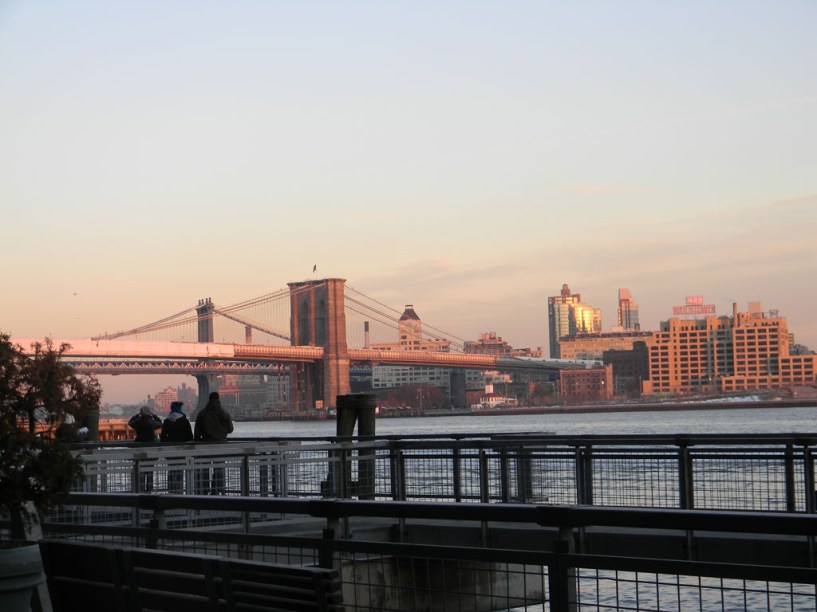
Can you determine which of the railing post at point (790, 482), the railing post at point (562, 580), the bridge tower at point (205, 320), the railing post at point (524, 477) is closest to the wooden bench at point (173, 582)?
the railing post at point (562, 580)

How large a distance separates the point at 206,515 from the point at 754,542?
15.2 feet

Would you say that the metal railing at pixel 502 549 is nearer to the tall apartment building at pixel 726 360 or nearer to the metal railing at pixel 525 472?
the metal railing at pixel 525 472

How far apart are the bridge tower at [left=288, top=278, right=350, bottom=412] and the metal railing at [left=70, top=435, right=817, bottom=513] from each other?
8221 cm

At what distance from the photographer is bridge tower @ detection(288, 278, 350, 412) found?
105000 millimetres

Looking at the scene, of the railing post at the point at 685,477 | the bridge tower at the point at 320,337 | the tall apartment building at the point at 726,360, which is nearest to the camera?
the railing post at the point at 685,477

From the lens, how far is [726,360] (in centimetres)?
19525

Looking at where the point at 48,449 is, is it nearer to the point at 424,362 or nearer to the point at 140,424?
the point at 140,424

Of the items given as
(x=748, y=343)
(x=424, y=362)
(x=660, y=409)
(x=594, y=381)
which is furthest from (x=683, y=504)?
(x=748, y=343)

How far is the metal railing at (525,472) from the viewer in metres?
11.2

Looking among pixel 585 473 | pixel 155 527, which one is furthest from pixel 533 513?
pixel 585 473

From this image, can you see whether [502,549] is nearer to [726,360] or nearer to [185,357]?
[185,357]

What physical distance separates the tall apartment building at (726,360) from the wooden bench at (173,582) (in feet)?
602

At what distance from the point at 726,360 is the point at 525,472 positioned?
188194 mm

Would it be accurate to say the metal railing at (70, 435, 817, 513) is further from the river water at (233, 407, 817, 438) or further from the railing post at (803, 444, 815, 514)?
the river water at (233, 407, 817, 438)
